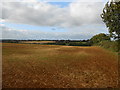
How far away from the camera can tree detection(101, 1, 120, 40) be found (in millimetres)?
16208

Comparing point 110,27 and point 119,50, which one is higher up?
point 110,27

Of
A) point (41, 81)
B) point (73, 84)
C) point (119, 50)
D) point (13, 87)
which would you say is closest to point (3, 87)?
point (13, 87)

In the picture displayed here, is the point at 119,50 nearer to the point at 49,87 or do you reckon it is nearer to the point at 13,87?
the point at 49,87

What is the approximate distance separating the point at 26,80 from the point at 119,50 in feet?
57.6

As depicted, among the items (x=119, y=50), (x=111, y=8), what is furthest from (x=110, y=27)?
(x=119, y=50)

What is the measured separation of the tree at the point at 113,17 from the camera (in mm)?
16208

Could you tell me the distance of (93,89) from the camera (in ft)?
18.9

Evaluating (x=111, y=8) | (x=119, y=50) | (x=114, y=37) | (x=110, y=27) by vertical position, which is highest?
(x=111, y=8)

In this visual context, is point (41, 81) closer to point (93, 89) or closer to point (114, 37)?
point (93, 89)

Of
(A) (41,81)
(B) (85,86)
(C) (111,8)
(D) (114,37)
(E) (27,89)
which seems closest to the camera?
(E) (27,89)

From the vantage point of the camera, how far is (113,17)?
16.8 metres

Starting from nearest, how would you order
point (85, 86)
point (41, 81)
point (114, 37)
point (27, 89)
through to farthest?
1. point (27, 89)
2. point (85, 86)
3. point (41, 81)
4. point (114, 37)

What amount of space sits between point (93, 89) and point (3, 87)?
5099 millimetres

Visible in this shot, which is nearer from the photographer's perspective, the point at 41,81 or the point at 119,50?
the point at 41,81
